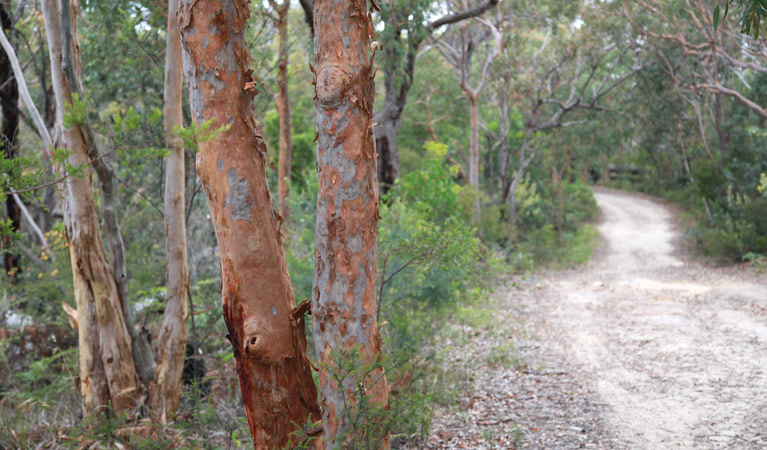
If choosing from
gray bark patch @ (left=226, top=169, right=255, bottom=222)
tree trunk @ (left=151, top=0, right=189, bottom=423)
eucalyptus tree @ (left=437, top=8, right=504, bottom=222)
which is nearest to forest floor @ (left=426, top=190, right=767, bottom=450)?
tree trunk @ (left=151, top=0, right=189, bottom=423)

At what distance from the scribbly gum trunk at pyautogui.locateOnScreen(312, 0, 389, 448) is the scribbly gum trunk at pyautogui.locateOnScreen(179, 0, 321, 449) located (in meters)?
0.21

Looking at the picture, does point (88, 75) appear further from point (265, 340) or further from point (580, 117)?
point (580, 117)

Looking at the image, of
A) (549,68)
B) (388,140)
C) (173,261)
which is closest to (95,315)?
(173,261)

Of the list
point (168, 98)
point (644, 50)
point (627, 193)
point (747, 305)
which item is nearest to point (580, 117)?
point (644, 50)

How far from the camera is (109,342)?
17.1 ft

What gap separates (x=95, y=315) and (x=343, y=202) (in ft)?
10.6

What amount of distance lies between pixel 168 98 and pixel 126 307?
181cm

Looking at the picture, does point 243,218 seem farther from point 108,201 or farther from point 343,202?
point 108,201

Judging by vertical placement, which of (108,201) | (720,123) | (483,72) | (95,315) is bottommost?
(95,315)

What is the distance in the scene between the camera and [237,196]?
3.01 metres

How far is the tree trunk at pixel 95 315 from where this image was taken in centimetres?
505

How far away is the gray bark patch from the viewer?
118 inches

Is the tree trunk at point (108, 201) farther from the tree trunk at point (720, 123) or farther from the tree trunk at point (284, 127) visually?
the tree trunk at point (720, 123)

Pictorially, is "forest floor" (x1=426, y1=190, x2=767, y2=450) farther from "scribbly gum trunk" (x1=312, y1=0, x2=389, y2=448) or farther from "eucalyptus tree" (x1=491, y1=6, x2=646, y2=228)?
"eucalyptus tree" (x1=491, y1=6, x2=646, y2=228)
